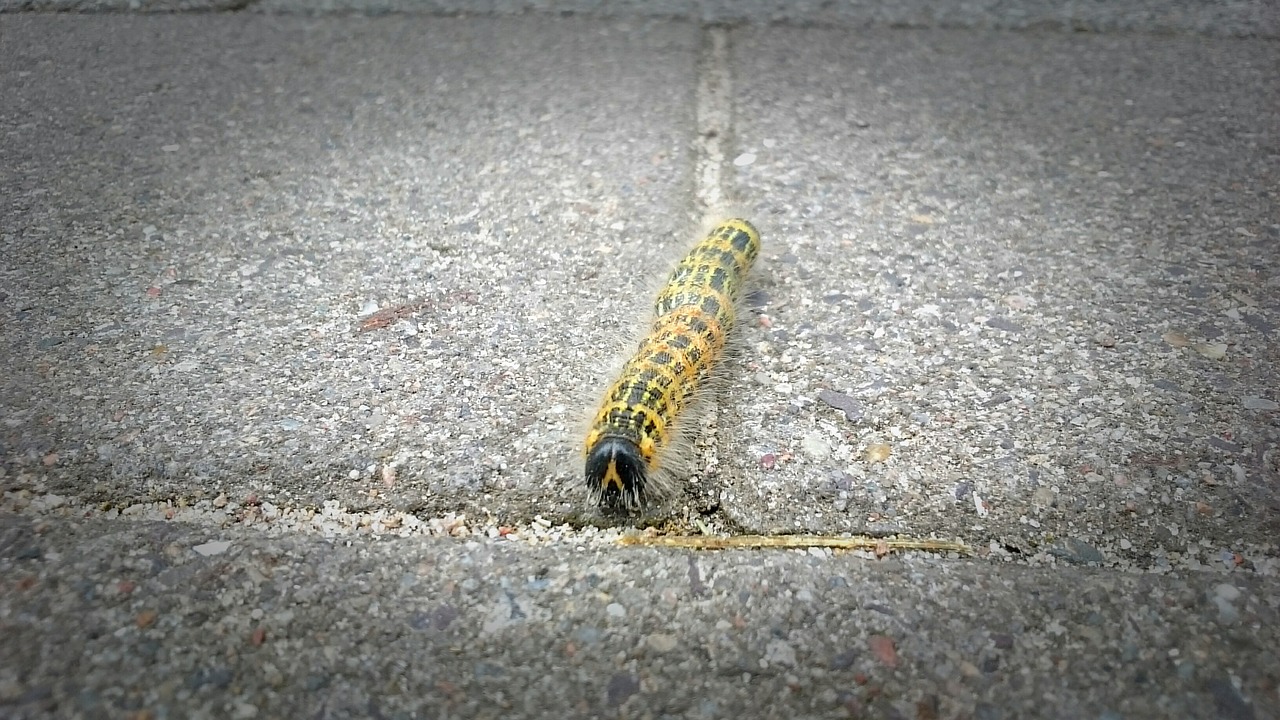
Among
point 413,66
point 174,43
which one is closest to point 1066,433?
point 413,66

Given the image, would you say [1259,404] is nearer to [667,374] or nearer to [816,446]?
[816,446]

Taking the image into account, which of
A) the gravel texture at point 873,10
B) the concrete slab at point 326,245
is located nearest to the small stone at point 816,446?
the concrete slab at point 326,245

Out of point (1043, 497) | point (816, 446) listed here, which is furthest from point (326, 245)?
point (1043, 497)

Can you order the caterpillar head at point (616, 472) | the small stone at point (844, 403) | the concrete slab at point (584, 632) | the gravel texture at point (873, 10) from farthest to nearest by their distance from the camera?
the gravel texture at point (873, 10)
the small stone at point (844, 403)
the caterpillar head at point (616, 472)
the concrete slab at point (584, 632)

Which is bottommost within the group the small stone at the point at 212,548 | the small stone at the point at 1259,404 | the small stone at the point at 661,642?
the small stone at the point at 661,642

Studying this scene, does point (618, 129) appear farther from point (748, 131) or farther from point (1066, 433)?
point (1066, 433)

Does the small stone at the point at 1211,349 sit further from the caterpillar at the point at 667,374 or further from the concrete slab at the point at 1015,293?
the caterpillar at the point at 667,374

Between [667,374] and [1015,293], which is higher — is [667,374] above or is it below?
below
